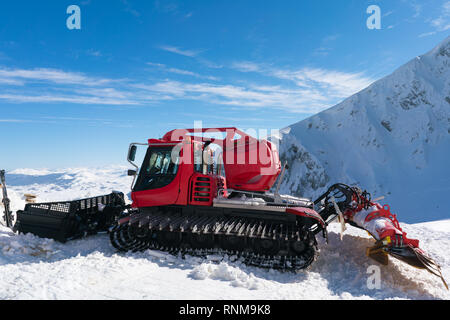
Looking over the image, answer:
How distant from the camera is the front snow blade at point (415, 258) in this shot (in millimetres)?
5074

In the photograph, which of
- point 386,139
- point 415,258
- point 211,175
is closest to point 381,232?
point 415,258

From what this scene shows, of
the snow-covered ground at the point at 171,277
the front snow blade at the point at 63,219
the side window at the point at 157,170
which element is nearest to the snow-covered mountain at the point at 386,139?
the snow-covered ground at the point at 171,277

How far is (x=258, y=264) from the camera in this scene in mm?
5941

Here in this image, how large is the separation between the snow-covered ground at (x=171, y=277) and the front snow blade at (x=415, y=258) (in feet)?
1.49

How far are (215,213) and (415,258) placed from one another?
443 centimetres

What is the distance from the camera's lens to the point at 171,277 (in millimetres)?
5293

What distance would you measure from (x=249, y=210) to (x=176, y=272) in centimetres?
232

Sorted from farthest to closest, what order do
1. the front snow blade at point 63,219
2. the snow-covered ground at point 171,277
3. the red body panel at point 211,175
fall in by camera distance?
the front snow blade at point 63,219 → the red body panel at point 211,175 → the snow-covered ground at point 171,277

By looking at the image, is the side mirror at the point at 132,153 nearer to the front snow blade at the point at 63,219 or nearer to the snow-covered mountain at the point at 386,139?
the front snow blade at the point at 63,219

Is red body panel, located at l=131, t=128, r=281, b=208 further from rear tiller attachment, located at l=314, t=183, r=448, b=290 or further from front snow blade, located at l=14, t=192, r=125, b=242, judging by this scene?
rear tiller attachment, located at l=314, t=183, r=448, b=290

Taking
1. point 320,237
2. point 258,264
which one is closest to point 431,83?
point 320,237

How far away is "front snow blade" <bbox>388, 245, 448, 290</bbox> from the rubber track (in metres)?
1.64

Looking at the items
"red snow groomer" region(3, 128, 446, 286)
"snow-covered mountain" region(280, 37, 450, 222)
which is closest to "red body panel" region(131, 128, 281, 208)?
"red snow groomer" region(3, 128, 446, 286)
